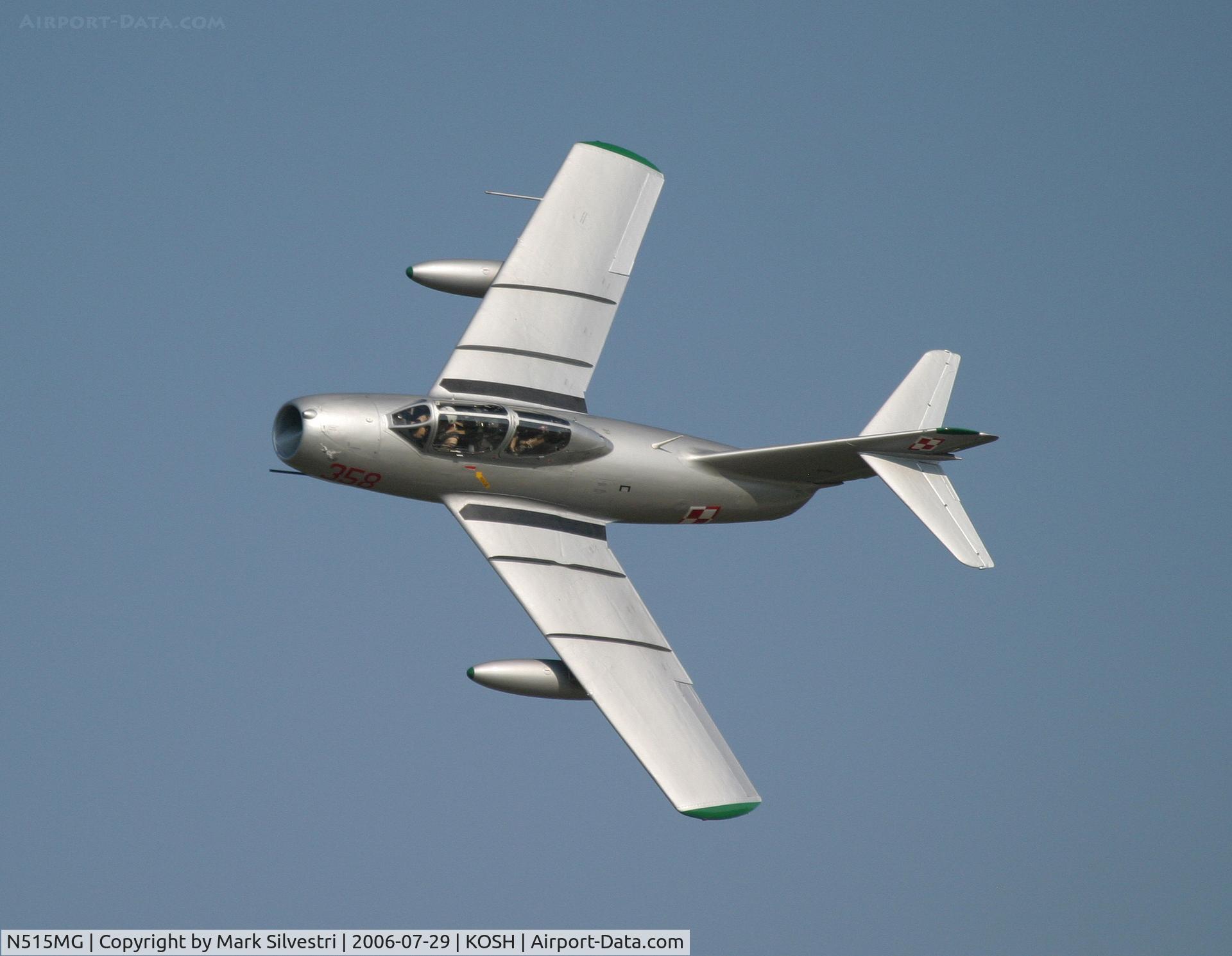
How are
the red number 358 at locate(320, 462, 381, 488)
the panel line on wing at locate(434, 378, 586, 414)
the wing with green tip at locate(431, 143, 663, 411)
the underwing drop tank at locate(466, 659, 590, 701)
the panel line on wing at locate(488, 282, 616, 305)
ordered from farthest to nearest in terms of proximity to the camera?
the panel line on wing at locate(488, 282, 616, 305) → the wing with green tip at locate(431, 143, 663, 411) → the panel line on wing at locate(434, 378, 586, 414) → the red number 358 at locate(320, 462, 381, 488) → the underwing drop tank at locate(466, 659, 590, 701)

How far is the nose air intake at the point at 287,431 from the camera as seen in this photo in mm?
33250

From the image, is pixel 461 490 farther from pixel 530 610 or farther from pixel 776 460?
pixel 776 460

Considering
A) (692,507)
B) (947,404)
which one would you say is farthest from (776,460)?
(947,404)

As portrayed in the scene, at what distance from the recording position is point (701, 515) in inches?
1425

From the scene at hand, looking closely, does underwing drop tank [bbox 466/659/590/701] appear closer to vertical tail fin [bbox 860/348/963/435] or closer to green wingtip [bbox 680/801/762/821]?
green wingtip [bbox 680/801/762/821]

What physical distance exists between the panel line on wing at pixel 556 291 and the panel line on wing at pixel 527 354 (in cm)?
152

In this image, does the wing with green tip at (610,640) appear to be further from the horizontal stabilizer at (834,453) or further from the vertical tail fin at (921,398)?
the vertical tail fin at (921,398)

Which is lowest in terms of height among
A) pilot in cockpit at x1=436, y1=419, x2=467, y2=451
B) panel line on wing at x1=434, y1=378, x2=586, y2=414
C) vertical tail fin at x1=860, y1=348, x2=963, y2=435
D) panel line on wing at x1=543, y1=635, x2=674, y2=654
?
panel line on wing at x1=543, y1=635, x2=674, y2=654

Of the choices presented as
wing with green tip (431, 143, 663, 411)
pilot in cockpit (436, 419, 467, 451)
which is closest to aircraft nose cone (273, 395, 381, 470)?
pilot in cockpit (436, 419, 467, 451)

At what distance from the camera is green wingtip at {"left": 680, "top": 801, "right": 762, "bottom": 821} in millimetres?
30719

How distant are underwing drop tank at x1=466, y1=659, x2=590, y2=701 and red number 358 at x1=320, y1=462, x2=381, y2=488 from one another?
14.4ft

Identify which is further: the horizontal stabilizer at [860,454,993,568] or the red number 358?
the horizontal stabilizer at [860,454,993,568]

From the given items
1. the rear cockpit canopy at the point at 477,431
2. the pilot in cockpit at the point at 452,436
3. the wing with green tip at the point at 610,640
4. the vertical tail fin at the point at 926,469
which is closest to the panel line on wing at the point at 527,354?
the rear cockpit canopy at the point at 477,431

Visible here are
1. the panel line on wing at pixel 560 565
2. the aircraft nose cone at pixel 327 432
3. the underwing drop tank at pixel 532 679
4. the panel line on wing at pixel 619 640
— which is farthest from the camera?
the panel line on wing at pixel 560 565
